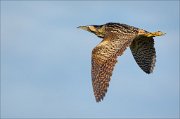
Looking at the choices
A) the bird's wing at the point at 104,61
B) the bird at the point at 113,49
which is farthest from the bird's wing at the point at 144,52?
the bird's wing at the point at 104,61

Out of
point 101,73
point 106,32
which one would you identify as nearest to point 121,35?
point 106,32

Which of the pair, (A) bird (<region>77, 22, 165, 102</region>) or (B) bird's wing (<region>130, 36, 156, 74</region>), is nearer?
(A) bird (<region>77, 22, 165, 102</region>)

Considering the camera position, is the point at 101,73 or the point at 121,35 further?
the point at 121,35

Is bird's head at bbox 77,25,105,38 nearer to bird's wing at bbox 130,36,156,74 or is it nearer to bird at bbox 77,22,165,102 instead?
bird at bbox 77,22,165,102

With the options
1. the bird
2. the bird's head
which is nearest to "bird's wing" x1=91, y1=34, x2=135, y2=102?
the bird

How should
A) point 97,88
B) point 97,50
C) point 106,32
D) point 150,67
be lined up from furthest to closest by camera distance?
point 150,67 < point 106,32 < point 97,50 < point 97,88

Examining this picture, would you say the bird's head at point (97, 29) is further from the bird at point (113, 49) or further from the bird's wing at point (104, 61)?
the bird's wing at point (104, 61)

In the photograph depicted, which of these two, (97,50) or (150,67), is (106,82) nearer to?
(97,50)

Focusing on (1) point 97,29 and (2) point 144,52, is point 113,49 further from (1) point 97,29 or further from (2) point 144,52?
(2) point 144,52
